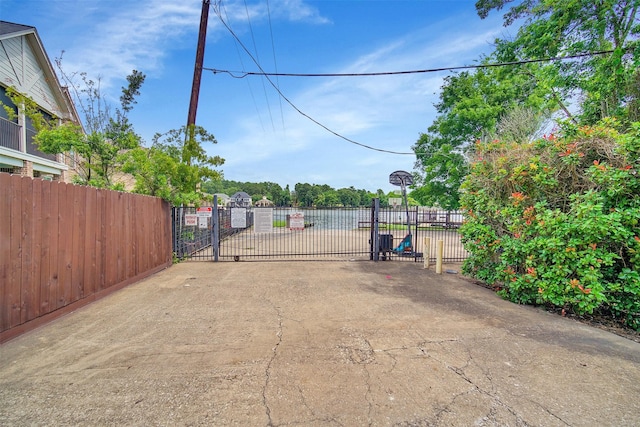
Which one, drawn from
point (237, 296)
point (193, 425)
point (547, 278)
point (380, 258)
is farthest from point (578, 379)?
point (380, 258)

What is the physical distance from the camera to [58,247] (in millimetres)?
3920

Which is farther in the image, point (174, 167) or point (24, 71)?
point (24, 71)

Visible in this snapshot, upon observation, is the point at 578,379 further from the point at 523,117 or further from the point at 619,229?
the point at 523,117

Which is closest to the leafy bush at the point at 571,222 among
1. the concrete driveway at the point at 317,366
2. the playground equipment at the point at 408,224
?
the concrete driveway at the point at 317,366

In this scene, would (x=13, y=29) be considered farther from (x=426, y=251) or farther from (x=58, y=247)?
(x=426, y=251)

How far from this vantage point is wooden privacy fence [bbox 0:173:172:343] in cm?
324

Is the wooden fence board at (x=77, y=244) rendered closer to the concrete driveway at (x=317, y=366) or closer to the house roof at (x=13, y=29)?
the concrete driveway at (x=317, y=366)

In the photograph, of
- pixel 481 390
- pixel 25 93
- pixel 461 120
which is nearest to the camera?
pixel 481 390

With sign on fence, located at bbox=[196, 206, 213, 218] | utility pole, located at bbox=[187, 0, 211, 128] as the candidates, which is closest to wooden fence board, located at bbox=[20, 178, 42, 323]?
sign on fence, located at bbox=[196, 206, 213, 218]

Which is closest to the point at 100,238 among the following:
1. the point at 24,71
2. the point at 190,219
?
the point at 190,219

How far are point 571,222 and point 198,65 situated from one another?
1021 centimetres

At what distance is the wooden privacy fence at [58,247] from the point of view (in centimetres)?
324

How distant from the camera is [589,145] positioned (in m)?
4.44

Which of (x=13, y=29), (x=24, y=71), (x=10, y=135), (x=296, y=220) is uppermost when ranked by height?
(x=13, y=29)
